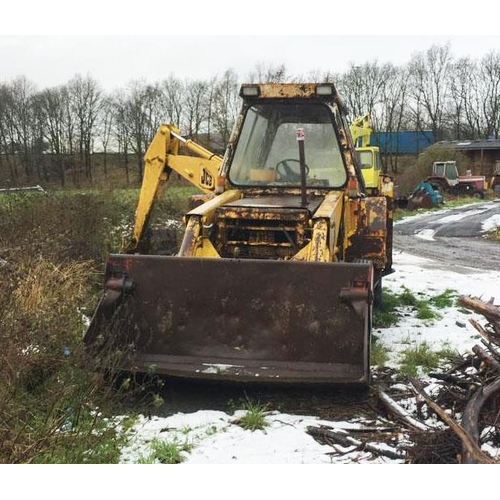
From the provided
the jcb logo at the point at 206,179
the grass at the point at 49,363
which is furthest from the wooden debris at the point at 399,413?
the jcb logo at the point at 206,179

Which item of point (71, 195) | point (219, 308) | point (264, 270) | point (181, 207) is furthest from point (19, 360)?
point (181, 207)

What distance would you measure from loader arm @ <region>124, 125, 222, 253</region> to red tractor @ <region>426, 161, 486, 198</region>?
3111 cm

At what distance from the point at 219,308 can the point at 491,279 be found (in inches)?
271

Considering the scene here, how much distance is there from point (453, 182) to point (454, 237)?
1922 centimetres

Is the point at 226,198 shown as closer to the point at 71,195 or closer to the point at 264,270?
the point at 264,270

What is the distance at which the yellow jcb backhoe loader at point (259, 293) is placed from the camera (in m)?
4.64

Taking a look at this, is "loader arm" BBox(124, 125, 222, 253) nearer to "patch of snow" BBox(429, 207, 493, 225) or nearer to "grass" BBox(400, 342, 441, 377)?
"grass" BBox(400, 342, 441, 377)

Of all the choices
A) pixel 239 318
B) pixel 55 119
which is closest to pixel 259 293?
pixel 239 318

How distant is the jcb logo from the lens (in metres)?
7.29

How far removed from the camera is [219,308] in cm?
489

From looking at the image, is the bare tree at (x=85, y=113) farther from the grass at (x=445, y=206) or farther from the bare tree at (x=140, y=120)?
the grass at (x=445, y=206)

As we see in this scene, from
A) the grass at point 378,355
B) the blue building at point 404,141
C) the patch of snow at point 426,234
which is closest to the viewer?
the grass at point 378,355

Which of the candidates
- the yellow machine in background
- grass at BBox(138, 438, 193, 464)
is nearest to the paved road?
the yellow machine in background

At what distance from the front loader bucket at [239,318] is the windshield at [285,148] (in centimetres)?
183
